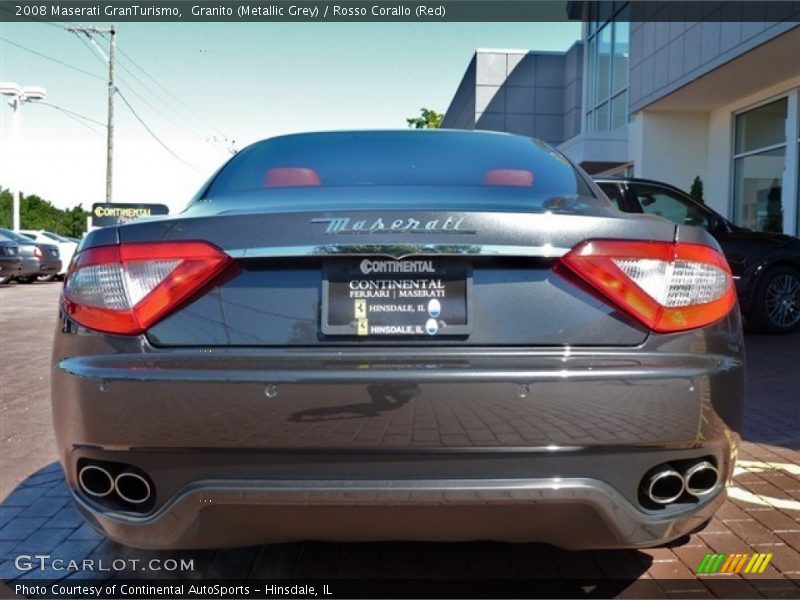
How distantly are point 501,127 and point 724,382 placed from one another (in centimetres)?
2816

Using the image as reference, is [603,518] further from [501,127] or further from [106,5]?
[501,127]

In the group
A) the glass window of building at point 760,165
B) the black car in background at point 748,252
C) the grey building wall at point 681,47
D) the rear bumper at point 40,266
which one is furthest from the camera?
the rear bumper at point 40,266

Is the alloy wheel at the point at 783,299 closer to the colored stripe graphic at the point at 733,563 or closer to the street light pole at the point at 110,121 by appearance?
the colored stripe graphic at the point at 733,563

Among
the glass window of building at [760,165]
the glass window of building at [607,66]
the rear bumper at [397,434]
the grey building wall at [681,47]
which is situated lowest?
the rear bumper at [397,434]

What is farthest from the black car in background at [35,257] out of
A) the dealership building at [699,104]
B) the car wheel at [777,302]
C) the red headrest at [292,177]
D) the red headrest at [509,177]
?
the red headrest at [509,177]

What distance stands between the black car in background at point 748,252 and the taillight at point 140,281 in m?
7.06

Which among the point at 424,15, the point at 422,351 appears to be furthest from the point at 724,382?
the point at 424,15

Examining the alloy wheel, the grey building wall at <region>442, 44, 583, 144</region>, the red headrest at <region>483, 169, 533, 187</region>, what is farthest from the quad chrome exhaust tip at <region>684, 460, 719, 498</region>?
the grey building wall at <region>442, 44, 583, 144</region>

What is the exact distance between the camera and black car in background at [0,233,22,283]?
19.1 metres

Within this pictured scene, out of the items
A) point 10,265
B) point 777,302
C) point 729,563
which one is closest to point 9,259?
point 10,265

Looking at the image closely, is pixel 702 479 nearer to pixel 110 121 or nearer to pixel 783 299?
pixel 783 299

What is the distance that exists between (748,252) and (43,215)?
8453 cm

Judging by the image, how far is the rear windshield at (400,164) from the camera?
283cm

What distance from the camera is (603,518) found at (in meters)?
2.00
